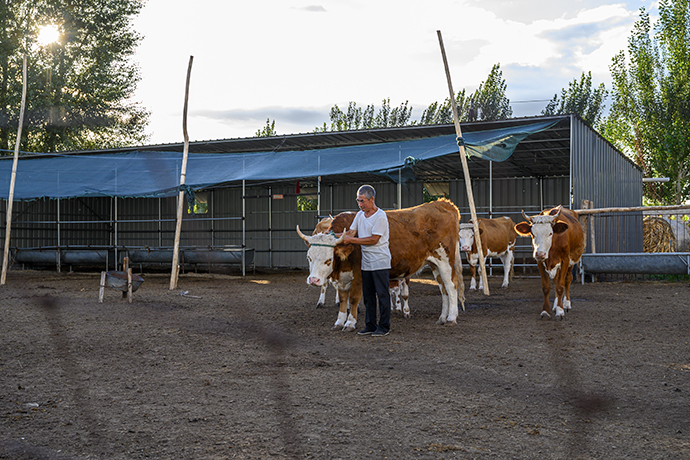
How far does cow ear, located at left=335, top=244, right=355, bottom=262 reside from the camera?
301 inches

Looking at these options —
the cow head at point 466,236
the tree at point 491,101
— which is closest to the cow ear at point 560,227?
the cow head at point 466,236

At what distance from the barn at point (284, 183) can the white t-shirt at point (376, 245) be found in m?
5.70

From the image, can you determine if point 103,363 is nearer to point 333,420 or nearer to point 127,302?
point 333,420

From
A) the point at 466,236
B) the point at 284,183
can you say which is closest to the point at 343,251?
the point at 466,236

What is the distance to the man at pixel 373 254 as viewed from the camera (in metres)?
7.32

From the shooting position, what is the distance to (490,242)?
14.5 meters

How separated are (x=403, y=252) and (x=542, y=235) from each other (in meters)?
2.24

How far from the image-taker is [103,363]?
5957 mm

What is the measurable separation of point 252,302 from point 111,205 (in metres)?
16.1

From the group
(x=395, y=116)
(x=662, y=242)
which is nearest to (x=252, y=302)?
(x=662, y=242)

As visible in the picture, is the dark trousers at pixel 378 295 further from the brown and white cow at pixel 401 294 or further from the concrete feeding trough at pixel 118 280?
the concrete feeding trough at pixel 118 280

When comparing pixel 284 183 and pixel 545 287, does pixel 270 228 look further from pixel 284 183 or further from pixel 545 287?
pixel 545 287

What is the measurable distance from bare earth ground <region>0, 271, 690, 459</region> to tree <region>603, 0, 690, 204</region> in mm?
25797

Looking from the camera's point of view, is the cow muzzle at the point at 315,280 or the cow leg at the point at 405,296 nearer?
the cow muzzle at the point at 315,280
